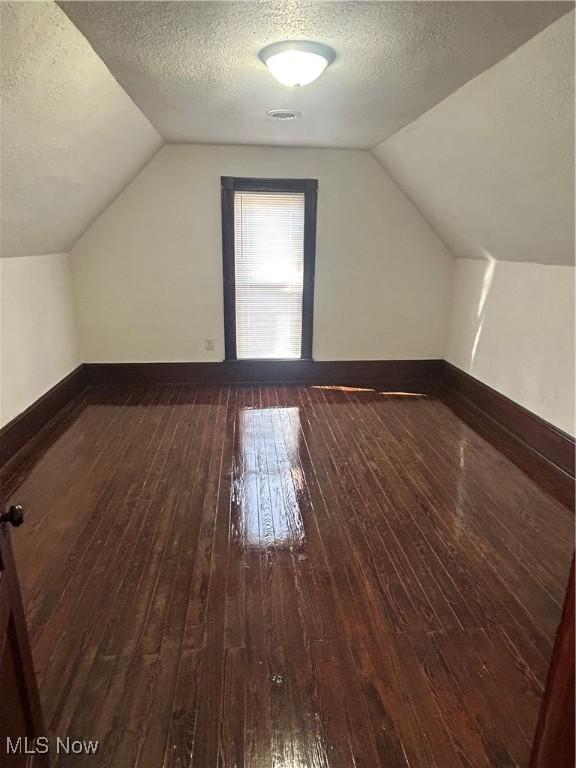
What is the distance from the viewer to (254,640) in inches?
71.9

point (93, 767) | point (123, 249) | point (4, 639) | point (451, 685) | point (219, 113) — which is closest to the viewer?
point (4, 639)

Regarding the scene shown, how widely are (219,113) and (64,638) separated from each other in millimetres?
3042

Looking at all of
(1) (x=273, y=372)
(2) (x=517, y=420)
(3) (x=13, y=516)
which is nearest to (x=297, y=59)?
(3) (x=13, y=516)

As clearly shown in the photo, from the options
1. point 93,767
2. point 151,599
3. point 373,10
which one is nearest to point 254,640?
point 151,599

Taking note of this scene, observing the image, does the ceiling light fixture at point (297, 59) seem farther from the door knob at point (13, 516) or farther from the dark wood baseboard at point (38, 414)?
the dark wood baseboard at point (38, 414)

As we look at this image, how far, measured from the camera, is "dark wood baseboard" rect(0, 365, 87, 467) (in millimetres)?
3188

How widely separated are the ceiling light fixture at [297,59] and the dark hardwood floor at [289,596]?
2111mm

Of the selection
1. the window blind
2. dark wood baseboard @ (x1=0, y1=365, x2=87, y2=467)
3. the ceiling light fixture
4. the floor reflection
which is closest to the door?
the floor reflection

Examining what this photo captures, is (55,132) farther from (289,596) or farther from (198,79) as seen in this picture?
(289,596)

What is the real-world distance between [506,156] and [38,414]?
11.4 ft

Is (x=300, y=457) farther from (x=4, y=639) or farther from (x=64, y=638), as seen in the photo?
(x=4, y=639)

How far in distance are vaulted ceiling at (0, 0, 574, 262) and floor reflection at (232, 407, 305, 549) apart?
1.98 metres

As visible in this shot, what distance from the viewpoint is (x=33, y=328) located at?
3641 millimetres

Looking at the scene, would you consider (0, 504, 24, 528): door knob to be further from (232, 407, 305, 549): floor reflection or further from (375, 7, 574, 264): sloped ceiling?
(375, 7, 574, 264): sloped ceiling
